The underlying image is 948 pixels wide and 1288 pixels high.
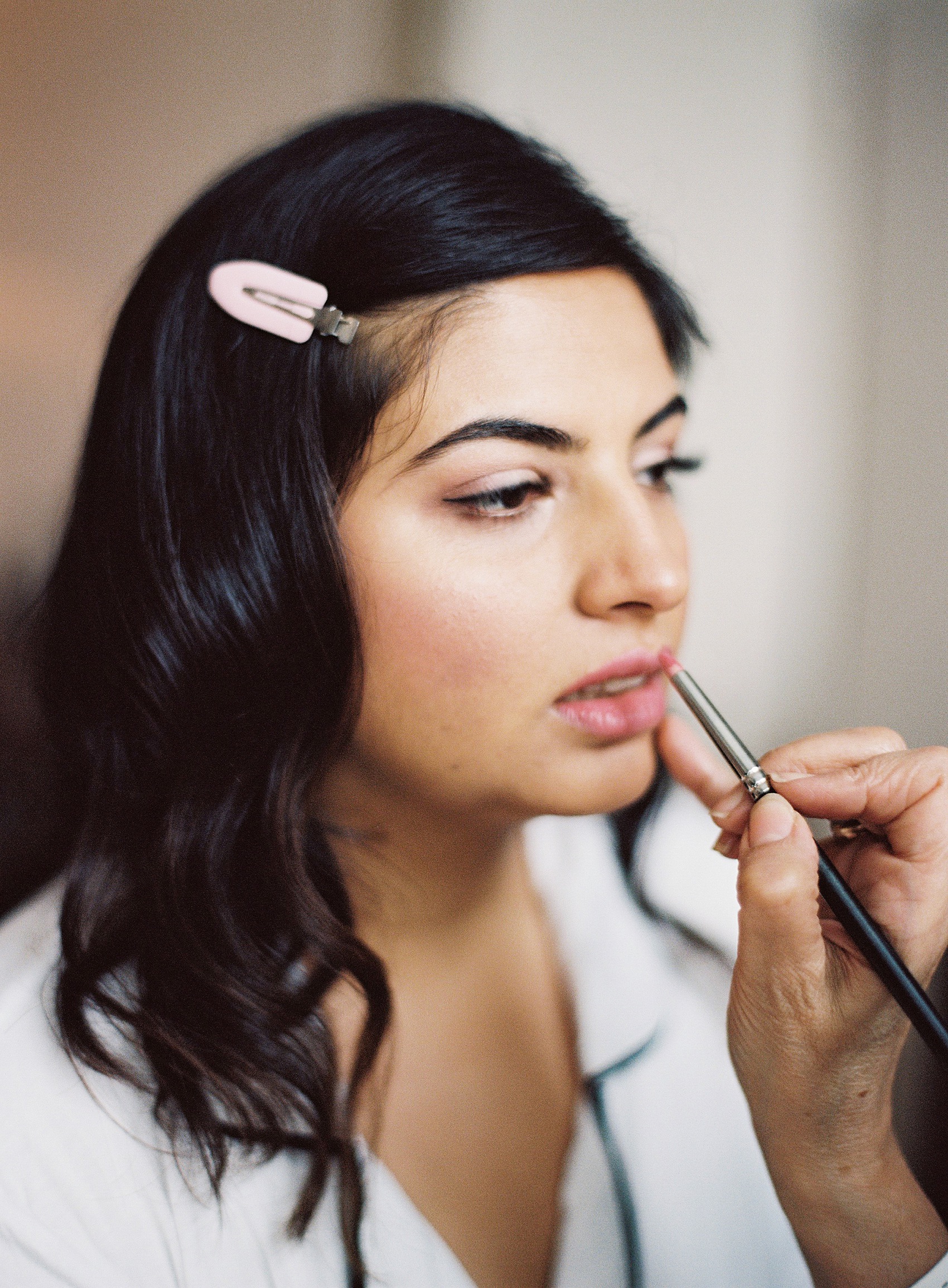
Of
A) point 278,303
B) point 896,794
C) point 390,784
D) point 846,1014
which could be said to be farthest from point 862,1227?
point 278,303

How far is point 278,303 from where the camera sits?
500mm

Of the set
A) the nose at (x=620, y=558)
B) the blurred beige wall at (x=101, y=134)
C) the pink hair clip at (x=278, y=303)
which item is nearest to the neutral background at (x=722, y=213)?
the blurred beige wall at (x=101, y=134)

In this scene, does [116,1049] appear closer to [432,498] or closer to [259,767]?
[259,767]

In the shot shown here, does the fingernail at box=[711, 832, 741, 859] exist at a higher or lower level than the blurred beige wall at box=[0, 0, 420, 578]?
lower

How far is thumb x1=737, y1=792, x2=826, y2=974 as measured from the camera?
→ 38cm

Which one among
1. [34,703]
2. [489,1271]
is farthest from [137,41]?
[489,1271]

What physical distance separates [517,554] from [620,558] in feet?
0.20

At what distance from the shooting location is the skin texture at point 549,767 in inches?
17.1

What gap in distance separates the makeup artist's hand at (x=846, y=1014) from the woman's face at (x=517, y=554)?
0.11m

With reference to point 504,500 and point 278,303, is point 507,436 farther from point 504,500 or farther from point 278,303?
point 278,303

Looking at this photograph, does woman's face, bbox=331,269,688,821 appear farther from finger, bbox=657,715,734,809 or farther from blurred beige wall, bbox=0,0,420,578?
blurred beige wall, bbox=0,0,420,578

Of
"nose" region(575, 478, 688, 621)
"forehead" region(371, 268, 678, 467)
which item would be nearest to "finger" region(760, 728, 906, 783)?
"nose" region(575, 478, 688, 621)

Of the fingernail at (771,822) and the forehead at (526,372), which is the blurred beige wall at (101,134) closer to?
the forehead at (526,372)

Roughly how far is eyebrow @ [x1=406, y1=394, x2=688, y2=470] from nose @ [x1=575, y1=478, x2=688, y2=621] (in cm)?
3
